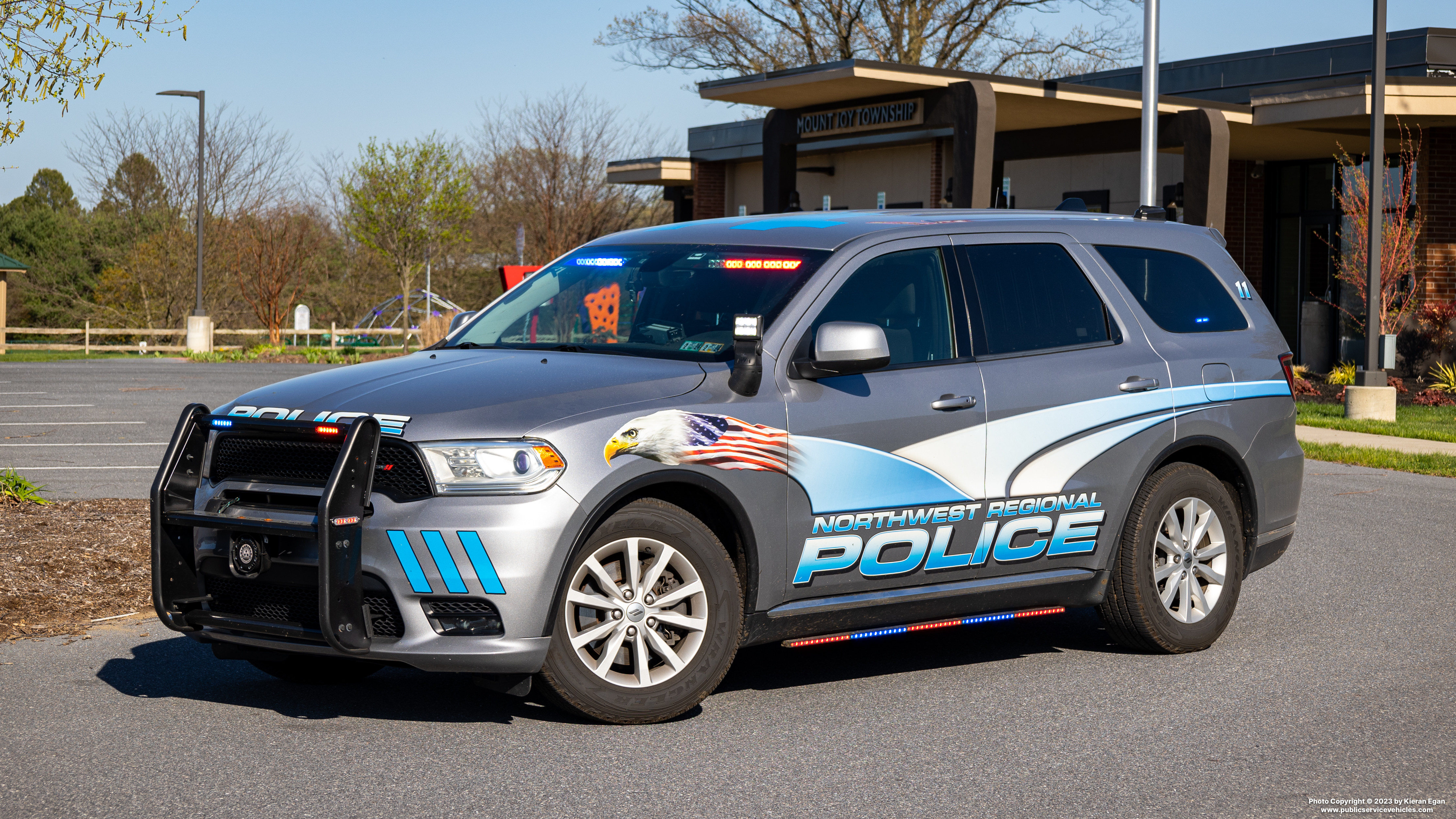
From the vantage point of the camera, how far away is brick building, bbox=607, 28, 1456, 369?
78.0ft

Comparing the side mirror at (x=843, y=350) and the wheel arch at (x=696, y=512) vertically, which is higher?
the side mirror at (x=843, y=350)

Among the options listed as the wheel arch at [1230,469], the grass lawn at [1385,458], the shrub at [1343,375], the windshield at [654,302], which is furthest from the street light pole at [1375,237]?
the windshield at [654,302]

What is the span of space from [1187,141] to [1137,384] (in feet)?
60.2

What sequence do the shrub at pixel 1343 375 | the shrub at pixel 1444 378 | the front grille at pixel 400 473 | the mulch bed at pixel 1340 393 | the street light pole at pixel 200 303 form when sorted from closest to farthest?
the front grille at pixel 400 473
the mulch bed at pixel 1340 393
the shrub at pixel 1444 378
the shrub at pixel 1343 375
the street light pole at pixel 200 303

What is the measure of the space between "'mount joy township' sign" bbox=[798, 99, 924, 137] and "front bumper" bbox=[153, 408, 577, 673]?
20901mm

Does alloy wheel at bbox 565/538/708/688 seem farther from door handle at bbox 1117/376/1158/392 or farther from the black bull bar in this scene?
door handle at bbox 1117/376/1158/392

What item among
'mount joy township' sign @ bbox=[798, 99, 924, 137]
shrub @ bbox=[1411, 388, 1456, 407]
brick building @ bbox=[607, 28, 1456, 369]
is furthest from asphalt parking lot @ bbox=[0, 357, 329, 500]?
shrub @ bbox=[1411, 388, 1456, 407]

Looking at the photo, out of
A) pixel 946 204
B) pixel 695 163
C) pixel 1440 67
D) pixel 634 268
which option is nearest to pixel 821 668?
pixel 634 268

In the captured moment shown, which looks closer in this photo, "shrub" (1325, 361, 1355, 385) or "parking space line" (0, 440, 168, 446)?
"parking space line" (0, 440, 168, 446)

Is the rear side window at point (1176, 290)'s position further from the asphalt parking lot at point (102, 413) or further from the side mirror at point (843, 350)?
the asphalt parking lot at point (102, 413)

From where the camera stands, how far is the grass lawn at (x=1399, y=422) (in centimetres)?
1850

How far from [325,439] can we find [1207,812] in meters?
3.16

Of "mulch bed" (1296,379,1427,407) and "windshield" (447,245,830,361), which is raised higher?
"windshield" (447,245,830,361)

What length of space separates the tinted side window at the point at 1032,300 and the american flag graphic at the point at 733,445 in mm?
1215
